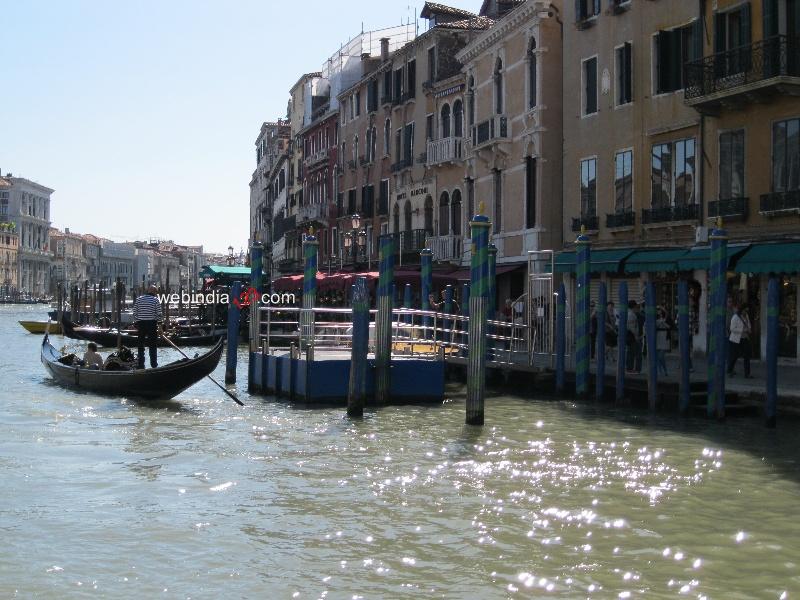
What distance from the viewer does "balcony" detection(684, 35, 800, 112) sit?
1753cm

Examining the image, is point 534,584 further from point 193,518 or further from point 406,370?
point 406,370

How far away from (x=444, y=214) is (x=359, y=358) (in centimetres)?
1764

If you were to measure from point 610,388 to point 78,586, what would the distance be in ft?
35.2

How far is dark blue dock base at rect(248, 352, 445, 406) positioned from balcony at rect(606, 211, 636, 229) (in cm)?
671

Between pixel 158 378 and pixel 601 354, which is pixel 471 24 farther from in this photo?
pixel 158 378

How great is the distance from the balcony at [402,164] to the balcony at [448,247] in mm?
3792

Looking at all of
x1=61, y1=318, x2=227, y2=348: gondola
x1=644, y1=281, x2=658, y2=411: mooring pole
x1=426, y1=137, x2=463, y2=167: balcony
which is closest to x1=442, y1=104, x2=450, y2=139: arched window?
x1=426, y1=137, x2=463, y2=167: balcony

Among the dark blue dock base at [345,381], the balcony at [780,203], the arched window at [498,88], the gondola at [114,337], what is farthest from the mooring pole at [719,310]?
the gondola at [114,337]

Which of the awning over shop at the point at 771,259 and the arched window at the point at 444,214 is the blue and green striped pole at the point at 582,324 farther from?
the arched window at the point at 444,214

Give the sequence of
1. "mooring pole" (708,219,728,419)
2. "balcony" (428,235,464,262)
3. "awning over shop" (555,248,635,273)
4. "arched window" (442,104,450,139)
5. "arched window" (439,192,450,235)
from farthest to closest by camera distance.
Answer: "arched window" (442,104,450,139), "arched window" (439,192,450,235), "balcony" (428,235,464,262), "awning over shop" (555,248,635,273), "mooring pole" (708,219,728,419)

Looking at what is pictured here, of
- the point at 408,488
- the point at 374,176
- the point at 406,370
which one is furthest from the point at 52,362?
the point at 374,176

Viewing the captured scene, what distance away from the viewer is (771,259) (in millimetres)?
17125

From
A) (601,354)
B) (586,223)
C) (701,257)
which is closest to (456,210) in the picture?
(586,223)

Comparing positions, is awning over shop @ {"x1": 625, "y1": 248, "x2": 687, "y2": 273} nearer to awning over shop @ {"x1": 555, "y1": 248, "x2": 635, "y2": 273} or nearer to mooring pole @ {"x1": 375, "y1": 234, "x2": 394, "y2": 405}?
awning over shop @ {"x1": 555, "y1": 248, "x2": 635, "y2": 273}
